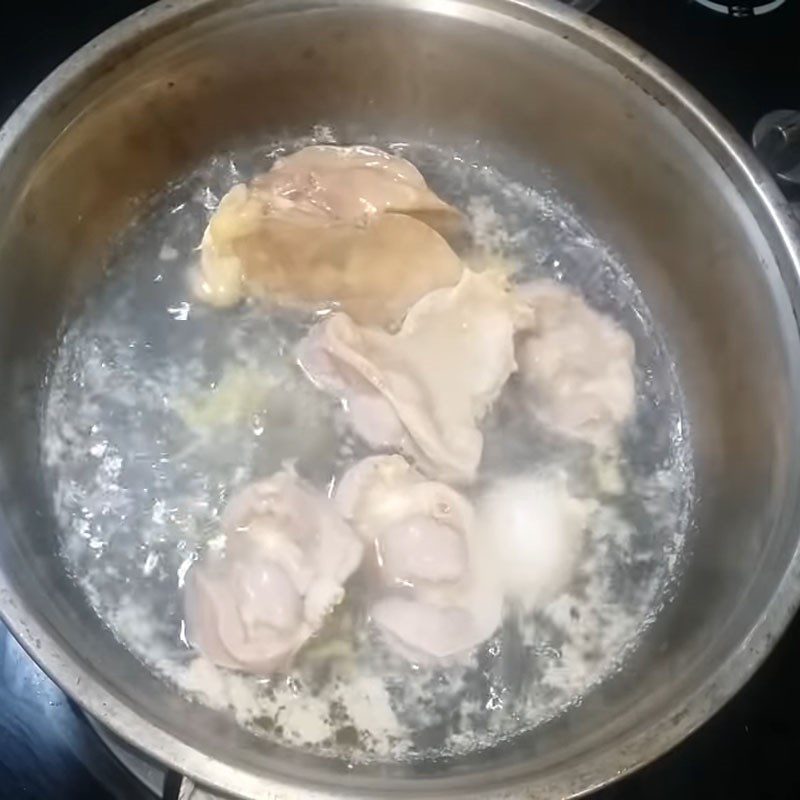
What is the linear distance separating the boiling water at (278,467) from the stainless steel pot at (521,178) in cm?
3

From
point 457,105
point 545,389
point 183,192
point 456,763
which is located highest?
point 457,105

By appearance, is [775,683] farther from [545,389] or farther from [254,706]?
[254,706]

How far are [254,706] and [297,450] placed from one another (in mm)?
288

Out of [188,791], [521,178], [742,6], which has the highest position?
[742,6]

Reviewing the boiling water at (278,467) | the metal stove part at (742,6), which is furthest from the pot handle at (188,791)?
the metal stove part at (742,6)

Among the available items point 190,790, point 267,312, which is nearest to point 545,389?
point 267,312

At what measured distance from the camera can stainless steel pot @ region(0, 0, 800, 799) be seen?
3.08ft

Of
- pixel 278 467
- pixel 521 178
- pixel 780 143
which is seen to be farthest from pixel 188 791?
pixel 780 143

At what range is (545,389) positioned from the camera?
127 centimetres

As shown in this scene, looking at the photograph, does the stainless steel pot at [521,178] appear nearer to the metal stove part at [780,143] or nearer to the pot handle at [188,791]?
the pot handle at [188,791]

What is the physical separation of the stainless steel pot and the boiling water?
3cm

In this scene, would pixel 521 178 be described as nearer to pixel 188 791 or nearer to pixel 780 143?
pixel 780 143

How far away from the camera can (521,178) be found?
1.44 m

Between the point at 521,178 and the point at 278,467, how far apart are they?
52cm
